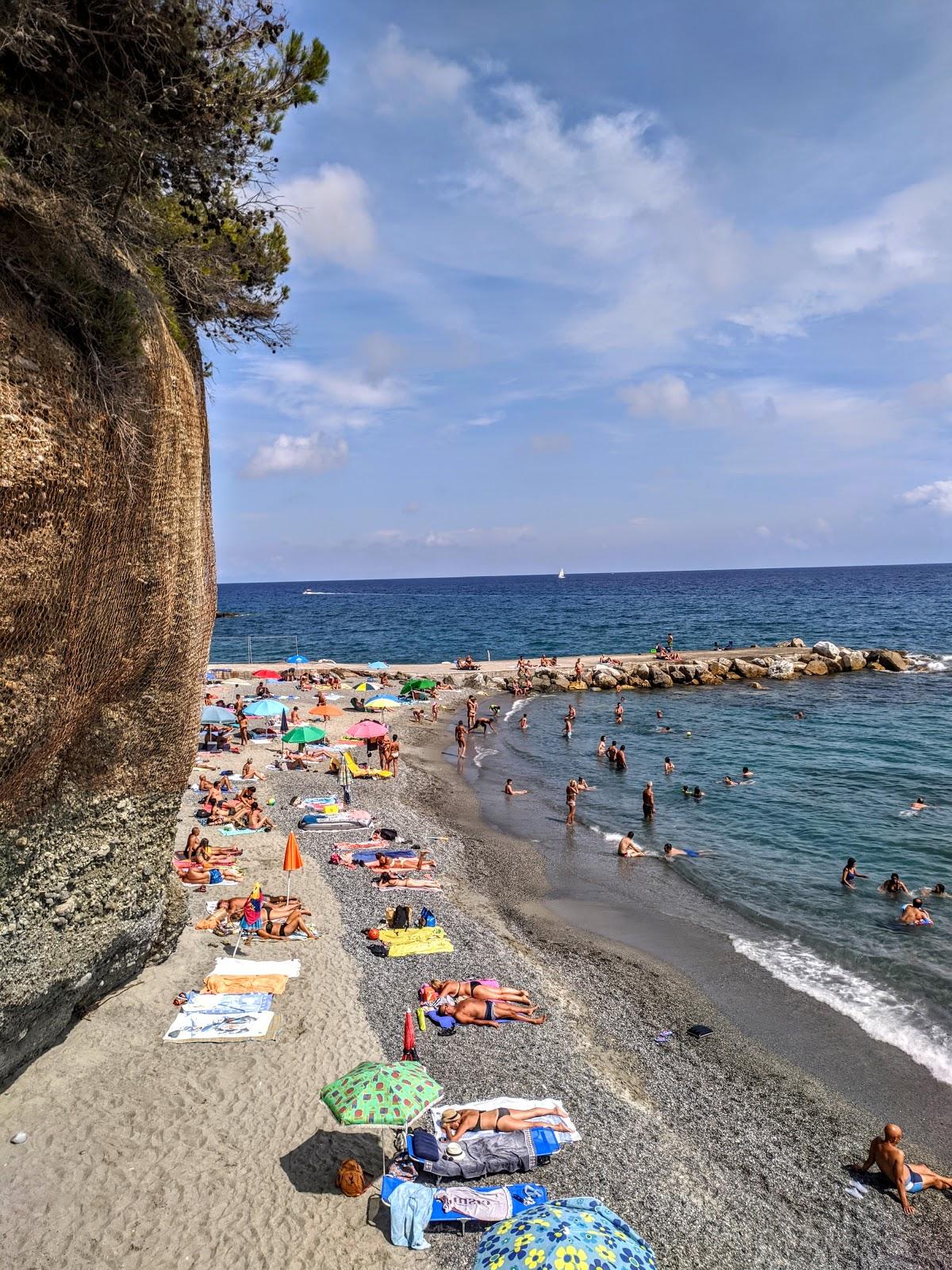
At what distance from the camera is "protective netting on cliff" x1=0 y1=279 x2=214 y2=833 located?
22.6ft

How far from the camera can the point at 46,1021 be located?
9438mm

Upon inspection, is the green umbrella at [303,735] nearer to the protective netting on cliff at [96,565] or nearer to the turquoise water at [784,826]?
the turquoise water at [784,826]

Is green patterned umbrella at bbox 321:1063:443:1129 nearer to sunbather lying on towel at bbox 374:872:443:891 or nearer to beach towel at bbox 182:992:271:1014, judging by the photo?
beach towel at bbox 182:992:271:1014

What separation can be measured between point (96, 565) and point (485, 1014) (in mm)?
8857

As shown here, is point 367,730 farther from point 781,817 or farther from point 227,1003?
point 227,1003

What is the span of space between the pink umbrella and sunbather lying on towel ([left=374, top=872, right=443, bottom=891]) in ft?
28.7

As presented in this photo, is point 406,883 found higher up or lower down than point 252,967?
lower down

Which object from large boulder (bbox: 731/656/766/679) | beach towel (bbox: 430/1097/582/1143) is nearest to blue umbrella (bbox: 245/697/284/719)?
beach towel (bbox: 430/1097/582/1143)


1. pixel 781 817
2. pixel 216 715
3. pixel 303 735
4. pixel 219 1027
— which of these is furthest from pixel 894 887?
pixel 216 715

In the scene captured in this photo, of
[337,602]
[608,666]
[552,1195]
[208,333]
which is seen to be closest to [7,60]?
[208,333]

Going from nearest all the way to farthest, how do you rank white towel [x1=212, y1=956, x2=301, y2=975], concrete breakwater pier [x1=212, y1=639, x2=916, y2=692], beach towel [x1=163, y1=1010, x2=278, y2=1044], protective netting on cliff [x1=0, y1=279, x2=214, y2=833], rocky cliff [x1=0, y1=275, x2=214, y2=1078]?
1. protective netting on cliff [x1=0, y1=279, x2=214, y2=833]
2. rocky cliff [x1=0, y1=275, x2=214, y2=1078]
3. beach towel [x1=163, y1=1010, x2=278, y2=1044]
4. white towel [x1=212, y1=956, x2=301, y2=975]
5. concrete breakwater pier [x1=212, y1=639, x2=916, y2=692]

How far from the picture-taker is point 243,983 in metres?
12.2

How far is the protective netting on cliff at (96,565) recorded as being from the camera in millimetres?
6902

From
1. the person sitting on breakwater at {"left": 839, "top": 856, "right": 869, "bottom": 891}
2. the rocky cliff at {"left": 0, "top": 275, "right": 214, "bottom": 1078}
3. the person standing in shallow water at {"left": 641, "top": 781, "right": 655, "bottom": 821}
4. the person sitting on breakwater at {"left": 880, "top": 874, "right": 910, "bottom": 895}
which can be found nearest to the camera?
the rocky cliff at {"left": 0, "top": 275, "right": 214, "bottom": 1078}
